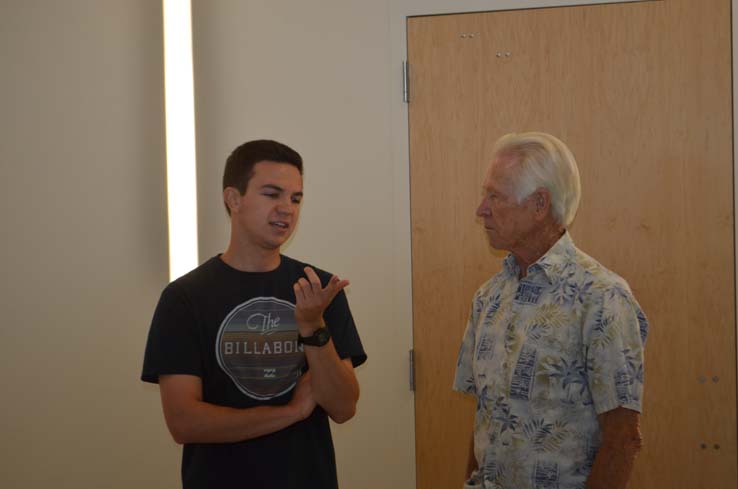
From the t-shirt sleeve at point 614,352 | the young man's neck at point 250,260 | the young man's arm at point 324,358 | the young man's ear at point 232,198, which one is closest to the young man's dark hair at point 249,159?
the young man's ear at point 232,198

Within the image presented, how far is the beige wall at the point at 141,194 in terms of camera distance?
2.13m

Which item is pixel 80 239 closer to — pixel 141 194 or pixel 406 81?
pixel 141 194

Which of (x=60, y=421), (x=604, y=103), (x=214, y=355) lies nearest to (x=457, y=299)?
(x=604, y=103)

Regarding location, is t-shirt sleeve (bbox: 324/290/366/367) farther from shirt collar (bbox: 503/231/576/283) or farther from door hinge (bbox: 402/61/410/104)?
door hinge (bbox: 402/61/410/104)

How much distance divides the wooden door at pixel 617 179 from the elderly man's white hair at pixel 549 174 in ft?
2.96

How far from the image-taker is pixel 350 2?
2566 millimetres

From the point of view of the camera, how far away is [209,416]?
143 cm

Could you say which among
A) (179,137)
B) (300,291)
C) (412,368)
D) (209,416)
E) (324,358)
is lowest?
(412,368)

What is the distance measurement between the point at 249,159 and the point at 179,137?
95 cm

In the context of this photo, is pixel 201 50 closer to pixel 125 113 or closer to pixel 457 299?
pixel 125 113

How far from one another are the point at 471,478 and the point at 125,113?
5.51 feet

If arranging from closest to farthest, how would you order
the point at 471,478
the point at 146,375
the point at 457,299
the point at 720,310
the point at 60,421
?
the point at 146,375 → the point at 471,478 → the point at 60,421 → the point at 720,310 → the point at 457,299

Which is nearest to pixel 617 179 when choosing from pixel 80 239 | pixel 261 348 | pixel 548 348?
pixel 548 348

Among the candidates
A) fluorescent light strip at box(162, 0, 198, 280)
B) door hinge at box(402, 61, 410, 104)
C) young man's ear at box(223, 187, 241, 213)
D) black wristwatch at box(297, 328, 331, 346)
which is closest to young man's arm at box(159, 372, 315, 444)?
black wristwatch at box(297, 328, 331, 346)
